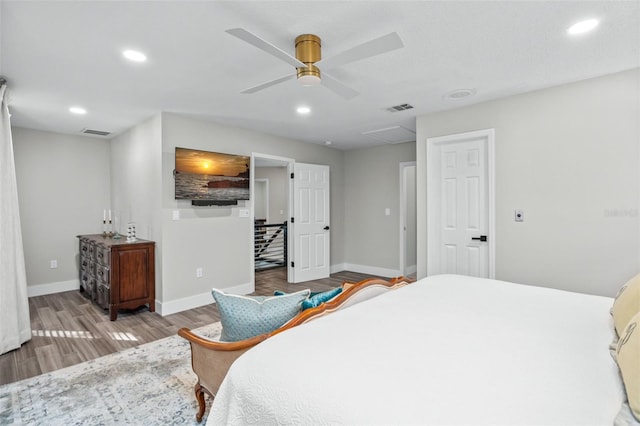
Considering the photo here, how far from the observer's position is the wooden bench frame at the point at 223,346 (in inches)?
58.2

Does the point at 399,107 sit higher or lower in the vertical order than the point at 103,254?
higher

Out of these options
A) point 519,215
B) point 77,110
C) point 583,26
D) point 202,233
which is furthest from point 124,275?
point 583,26

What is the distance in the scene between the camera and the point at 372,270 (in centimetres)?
607

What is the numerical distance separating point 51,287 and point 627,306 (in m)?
6.46

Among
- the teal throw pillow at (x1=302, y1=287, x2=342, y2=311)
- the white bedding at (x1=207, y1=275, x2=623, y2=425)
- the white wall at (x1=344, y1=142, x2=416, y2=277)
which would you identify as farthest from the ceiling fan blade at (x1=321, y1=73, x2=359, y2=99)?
the white wall at (x1=344, y1=142, x2=416, y2=277)

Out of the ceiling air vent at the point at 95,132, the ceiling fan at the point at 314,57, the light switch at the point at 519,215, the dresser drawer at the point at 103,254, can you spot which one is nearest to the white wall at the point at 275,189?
the ceiling air vent at the point at 95,132

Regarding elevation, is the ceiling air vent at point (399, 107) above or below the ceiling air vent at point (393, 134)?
above

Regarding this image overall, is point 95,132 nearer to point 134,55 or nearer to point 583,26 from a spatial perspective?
point 134,55

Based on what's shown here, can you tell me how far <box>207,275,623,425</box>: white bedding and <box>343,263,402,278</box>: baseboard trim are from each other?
13.5 ft

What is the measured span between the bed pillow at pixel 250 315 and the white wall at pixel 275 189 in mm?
7967

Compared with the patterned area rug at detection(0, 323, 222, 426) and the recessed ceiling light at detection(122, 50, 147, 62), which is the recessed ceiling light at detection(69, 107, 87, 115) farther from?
the patterned area rug at detection(0, 323, 222, 426)

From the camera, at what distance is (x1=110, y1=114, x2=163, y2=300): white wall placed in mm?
3857

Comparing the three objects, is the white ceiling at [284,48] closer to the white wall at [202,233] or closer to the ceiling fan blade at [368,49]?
the ceiling fan blade at [368,49]

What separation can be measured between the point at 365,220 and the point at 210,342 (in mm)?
4833
